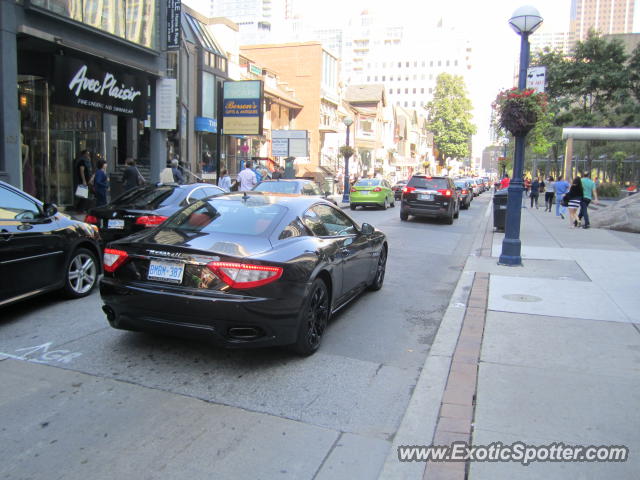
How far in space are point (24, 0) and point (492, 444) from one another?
13.3 meters

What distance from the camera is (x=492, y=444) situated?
11.4 ft

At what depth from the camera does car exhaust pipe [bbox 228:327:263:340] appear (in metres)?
4.48

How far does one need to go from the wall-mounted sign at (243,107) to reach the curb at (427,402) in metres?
18.8

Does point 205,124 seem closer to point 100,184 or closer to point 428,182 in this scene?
point 428,182

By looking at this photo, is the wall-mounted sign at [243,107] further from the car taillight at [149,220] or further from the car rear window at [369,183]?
the car taillight at [149,220]

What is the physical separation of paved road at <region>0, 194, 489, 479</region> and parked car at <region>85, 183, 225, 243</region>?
7.99 feet

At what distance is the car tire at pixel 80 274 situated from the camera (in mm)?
6707

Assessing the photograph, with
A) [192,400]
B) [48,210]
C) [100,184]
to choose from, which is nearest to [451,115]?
[100,184]

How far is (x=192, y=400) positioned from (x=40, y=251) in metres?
3.16

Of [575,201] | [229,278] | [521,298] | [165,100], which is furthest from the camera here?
[575,201]

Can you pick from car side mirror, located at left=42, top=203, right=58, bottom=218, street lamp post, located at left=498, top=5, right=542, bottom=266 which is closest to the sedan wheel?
car side mirror, located at left=42, top=203, right=58, bottom=218

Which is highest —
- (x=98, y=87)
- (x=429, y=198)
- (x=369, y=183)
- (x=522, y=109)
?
(x=98, y=87)

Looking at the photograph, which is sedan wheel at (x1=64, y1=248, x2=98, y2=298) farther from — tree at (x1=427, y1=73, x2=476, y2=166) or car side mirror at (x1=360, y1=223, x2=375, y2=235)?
tree at (x1=427, y1=73, x2=476, y2=166)

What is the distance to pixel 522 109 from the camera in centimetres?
989
